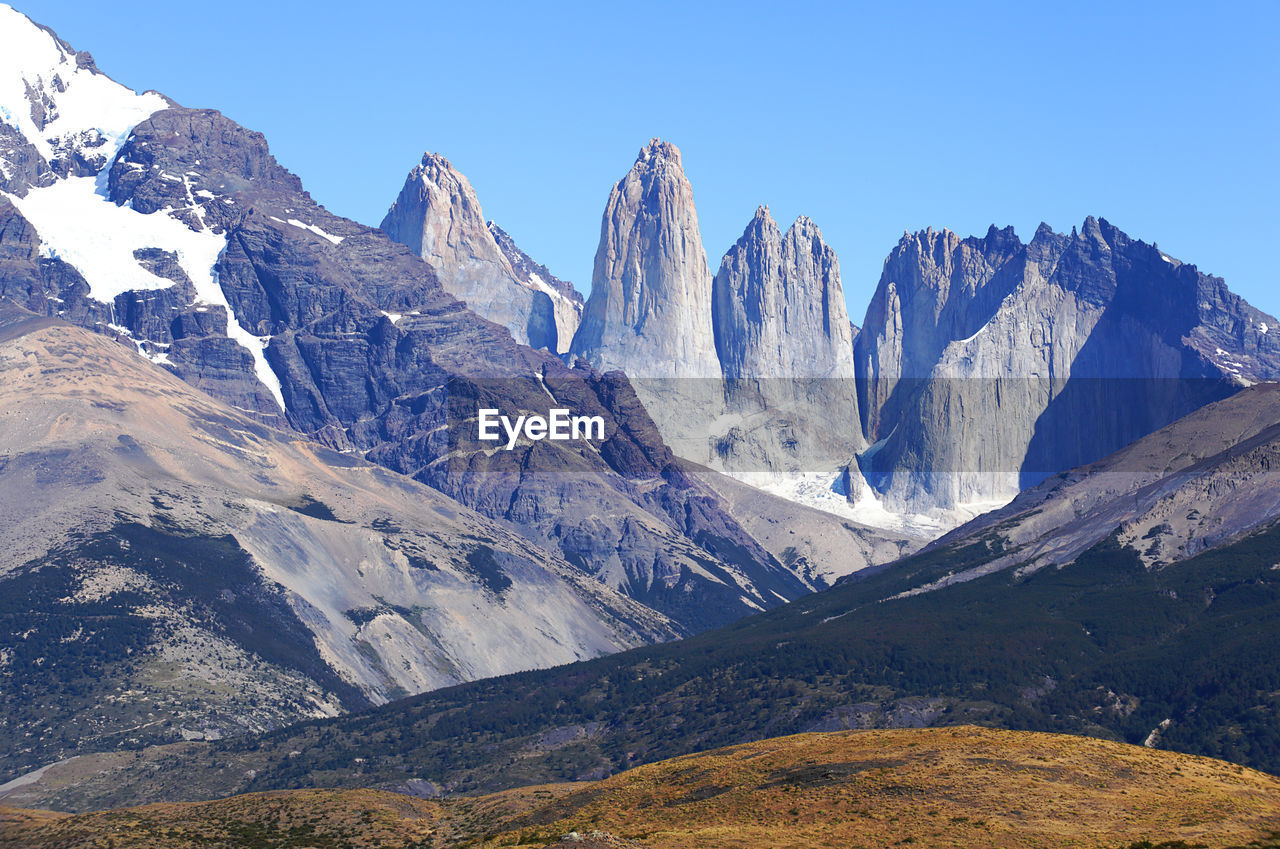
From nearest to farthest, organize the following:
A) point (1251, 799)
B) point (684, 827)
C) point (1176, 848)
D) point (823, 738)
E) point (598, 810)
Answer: point (1176, 848) → point (1251, 799) → point (684, 827) → point (598, 810) → point (823, 738)

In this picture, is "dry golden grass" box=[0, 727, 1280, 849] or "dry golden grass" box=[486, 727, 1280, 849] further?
"dry golden grass" box=[0, 727, 1280, 849]

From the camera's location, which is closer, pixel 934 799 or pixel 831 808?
pixel 934 799

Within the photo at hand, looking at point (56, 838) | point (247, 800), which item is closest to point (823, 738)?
point (247, 800)

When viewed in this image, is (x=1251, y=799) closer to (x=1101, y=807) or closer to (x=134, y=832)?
(x=1101, y=807)

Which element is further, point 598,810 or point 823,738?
point 823,738

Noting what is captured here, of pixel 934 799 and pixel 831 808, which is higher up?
pixel 934 799

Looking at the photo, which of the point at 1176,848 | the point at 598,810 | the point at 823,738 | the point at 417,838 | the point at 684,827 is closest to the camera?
the point at 1176,848

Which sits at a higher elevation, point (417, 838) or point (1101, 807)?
point (1101, 807)

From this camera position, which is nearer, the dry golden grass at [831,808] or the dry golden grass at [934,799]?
the dry golden grass at [934,799]
